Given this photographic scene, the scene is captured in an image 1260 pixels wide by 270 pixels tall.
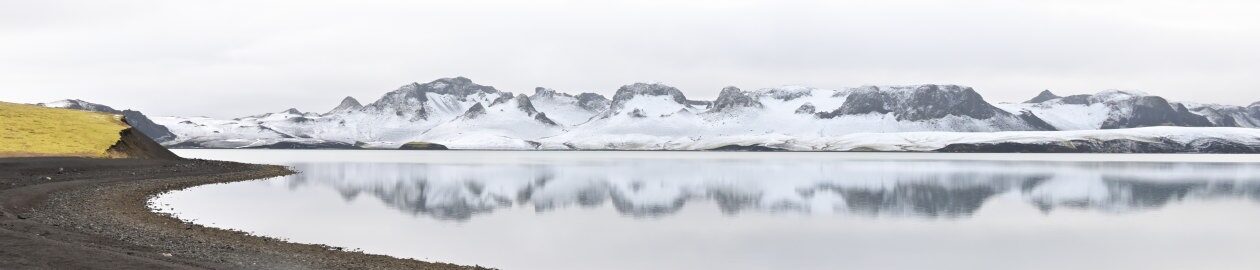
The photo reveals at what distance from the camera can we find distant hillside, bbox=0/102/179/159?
88062 mm

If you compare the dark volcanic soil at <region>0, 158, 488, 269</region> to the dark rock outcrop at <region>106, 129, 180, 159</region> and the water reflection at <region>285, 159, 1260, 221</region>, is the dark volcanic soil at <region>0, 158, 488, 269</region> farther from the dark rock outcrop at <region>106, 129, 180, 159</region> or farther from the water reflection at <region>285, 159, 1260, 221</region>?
the dark rock outcrop at <region>106, 129, 180, 159</region>

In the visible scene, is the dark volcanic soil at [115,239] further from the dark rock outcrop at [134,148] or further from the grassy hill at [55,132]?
the dark rock outcrop at [134,148]

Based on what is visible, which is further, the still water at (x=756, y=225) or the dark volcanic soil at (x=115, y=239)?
the still water at (x=756, y=225)

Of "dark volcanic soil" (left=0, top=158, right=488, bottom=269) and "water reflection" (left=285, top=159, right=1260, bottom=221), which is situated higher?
"dark volcanic soil" (left=0, top=158, right=488, bottom=269)

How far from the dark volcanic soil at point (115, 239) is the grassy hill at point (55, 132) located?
29.4 m

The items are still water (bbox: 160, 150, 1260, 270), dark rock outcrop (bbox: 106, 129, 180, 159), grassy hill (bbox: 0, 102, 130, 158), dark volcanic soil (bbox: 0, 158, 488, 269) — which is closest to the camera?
dark volcanic soil (bbox: 0, 158, 488, 269)

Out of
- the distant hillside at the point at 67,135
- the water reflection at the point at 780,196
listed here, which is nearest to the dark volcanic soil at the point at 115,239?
the water reflection at the point at 780,196

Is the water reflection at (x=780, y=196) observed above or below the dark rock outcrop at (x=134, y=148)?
below

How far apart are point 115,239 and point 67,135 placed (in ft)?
268

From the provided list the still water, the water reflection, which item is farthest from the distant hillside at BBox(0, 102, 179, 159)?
the still water

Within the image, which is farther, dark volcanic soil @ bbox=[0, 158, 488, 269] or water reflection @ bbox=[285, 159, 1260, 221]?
water reflection @ bbox=[285, 159, 1260, 221]

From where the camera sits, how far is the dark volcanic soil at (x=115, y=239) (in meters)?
20.9

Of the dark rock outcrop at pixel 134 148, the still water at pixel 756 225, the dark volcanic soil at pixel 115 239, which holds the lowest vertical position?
the still water at pixel 756 225

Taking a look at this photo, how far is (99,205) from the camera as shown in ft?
144
